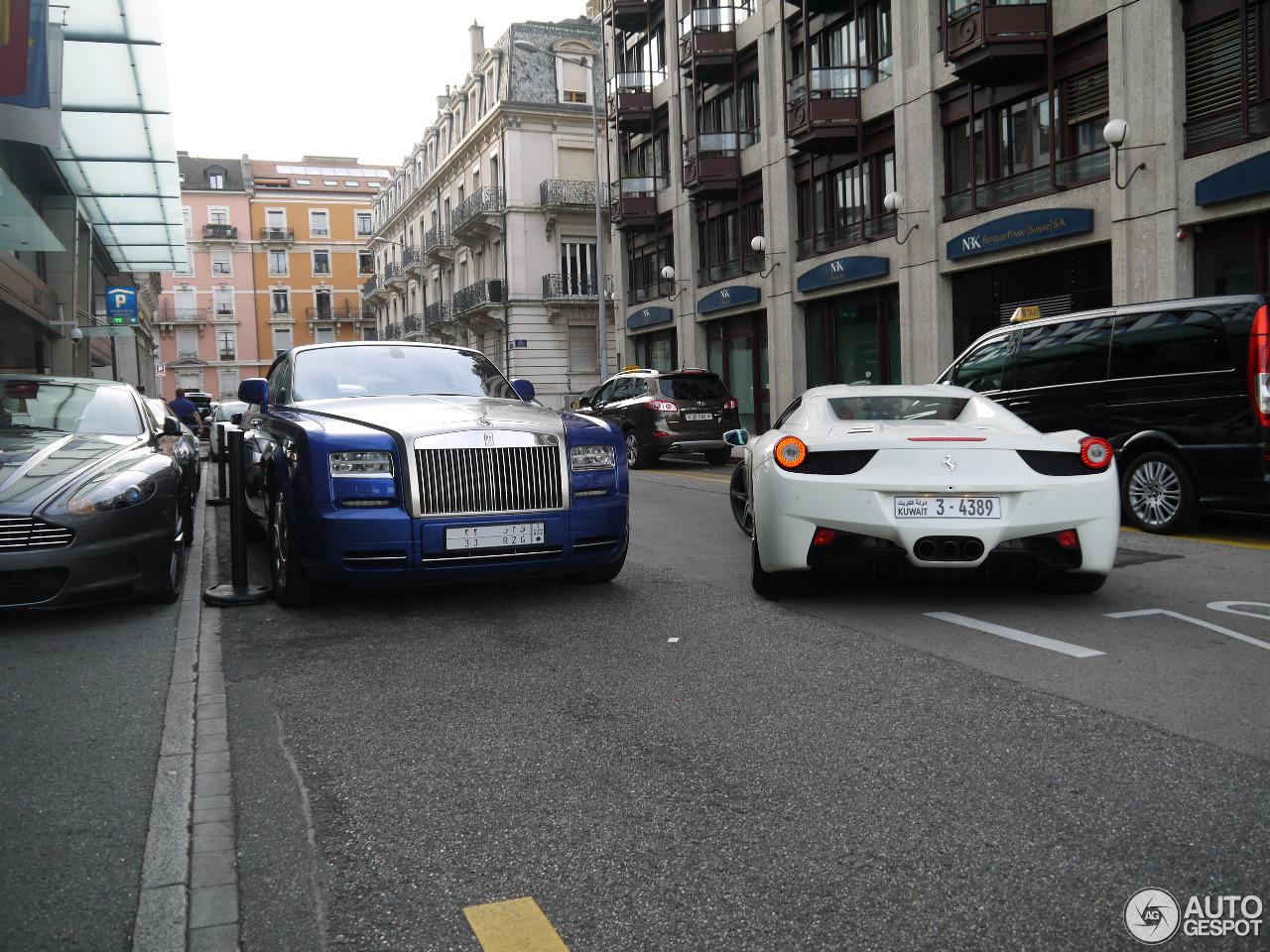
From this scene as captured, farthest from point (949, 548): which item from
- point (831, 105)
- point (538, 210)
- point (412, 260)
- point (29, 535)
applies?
point (412, 260)

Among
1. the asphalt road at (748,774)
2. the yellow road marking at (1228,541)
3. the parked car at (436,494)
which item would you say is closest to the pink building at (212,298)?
the parked car at (436,494)

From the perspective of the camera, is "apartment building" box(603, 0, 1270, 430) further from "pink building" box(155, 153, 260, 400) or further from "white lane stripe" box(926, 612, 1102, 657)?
"pink building" box(155, 153, 260, 400)

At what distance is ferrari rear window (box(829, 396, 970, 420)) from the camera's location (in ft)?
21.6

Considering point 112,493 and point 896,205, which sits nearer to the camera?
point 112,493

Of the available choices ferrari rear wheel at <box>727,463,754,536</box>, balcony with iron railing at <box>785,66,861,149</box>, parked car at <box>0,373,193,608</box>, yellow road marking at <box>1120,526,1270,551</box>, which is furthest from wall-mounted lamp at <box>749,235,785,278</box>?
parked car at <box>0,373,193,608</box>

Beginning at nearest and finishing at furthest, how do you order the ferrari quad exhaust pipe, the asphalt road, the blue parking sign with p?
the asphalt road < the ferrari quad exhaust pipe < the blue parking sign with p

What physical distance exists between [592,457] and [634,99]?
28862mm

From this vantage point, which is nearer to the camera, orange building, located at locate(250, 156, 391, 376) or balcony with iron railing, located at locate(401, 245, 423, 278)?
balcony with iron railing, located at locate(401, 245, 423, 278)

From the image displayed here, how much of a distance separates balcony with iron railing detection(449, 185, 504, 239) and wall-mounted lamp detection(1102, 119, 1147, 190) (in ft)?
103

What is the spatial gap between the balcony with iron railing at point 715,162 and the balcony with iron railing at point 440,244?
24365 millimetres

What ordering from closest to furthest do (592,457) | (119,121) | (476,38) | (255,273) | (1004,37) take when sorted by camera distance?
1. (592,457)
2. (1004,37)
3. (119,121)
4. (476,38)
5. (255,273)

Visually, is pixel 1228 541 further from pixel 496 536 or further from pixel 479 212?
pixel 479 212

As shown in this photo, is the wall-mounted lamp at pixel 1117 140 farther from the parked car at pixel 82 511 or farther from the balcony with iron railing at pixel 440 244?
the balcony with iron railing at pixel 440 244

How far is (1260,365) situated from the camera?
8086 millimetres
